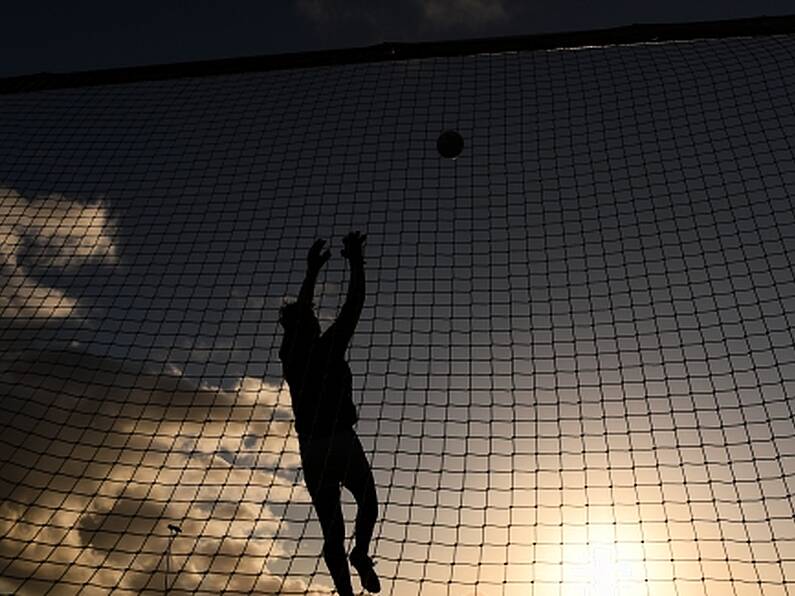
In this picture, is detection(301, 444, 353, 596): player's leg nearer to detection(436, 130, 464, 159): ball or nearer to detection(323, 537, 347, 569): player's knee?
detection(323, 537, 347, 569): player's knee

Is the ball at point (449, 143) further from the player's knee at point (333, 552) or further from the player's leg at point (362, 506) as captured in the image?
the player's knee at point (333, 552)

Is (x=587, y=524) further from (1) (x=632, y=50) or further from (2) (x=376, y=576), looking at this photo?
(1) (x=632, y=50)

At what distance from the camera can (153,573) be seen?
6277 mm

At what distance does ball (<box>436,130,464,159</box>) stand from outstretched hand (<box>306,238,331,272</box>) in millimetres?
2360

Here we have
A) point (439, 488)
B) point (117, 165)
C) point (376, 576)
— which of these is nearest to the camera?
point (376, 576)

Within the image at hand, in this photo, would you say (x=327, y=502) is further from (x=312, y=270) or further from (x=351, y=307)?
(x=312, y=270)

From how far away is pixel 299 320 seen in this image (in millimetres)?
5805

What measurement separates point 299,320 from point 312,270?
387 millimetres

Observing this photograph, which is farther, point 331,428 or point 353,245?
point 353,245

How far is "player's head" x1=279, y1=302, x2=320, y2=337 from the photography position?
228 inches

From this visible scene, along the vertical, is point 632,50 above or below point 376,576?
above

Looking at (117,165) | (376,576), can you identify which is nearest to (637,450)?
(376,576)

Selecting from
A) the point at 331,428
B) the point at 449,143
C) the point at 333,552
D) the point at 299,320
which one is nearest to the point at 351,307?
the point at 299,320

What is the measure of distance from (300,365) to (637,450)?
123 inches
